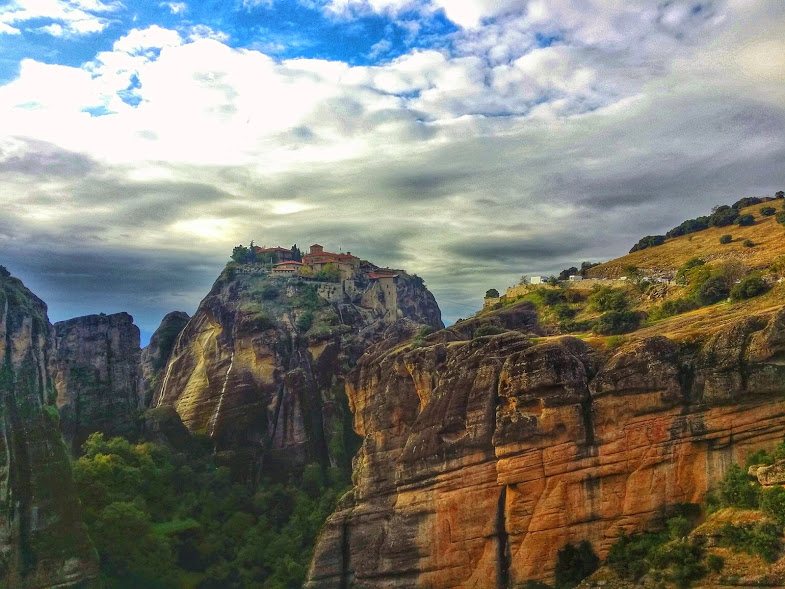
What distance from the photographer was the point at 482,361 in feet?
134

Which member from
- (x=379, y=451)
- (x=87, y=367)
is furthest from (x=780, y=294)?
(x=87, y=367)

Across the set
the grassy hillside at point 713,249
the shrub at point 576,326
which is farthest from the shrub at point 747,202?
the shrub at point 576,326

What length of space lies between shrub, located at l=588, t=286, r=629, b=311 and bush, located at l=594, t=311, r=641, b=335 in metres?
5.75

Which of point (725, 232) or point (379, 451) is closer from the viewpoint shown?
point (379, 451)

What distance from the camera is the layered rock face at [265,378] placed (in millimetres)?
77812

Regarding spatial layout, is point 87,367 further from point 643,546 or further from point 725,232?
point 725,232

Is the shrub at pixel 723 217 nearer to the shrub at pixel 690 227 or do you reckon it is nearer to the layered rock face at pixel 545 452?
the shrub at pixel 690 227

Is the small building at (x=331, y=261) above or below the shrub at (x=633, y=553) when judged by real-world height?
above

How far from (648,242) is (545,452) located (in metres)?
63.3

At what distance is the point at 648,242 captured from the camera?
92.6 meters

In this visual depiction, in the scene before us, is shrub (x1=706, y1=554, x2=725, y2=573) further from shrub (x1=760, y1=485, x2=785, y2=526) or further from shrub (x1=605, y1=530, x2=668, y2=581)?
shrub (x1=605, y1=530, x2=668, y2=581)

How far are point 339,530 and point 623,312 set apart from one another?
24320 mm

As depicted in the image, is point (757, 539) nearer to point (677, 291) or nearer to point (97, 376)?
point (677, 291)

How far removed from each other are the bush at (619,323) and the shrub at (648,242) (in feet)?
143
